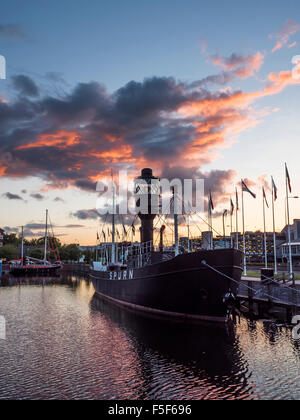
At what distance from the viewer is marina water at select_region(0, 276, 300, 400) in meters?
13.5

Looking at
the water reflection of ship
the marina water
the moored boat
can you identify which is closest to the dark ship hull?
the moored boat

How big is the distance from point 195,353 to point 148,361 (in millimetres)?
2765

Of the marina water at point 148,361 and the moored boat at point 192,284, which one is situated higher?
the moored boat at point 192,284

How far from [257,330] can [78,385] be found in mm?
14257

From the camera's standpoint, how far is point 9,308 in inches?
1438

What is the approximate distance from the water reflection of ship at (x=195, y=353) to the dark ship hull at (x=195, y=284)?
1053 millimetres

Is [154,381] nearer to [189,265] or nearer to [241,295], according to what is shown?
[189,265]

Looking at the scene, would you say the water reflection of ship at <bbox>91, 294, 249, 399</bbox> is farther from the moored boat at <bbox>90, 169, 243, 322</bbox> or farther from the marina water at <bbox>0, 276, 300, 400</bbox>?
the moored boat at <bbox>90, 169, 243, 322</bbox>

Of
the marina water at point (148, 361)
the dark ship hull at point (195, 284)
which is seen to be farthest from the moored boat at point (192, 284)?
the marina water at point (148, 361)

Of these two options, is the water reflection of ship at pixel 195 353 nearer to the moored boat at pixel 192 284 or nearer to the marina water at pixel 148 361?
the marina water at pixel 148 361

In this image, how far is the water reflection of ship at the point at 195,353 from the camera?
13894 mm

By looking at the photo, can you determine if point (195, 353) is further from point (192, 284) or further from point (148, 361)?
point (192, 284)
